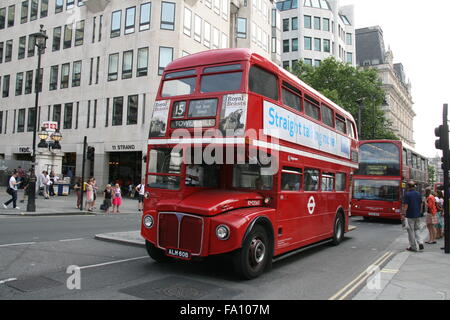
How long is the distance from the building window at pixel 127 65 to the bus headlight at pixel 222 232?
95.3 ft

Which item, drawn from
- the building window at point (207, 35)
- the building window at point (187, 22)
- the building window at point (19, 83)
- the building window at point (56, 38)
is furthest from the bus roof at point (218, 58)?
the building window at point (19, 83)

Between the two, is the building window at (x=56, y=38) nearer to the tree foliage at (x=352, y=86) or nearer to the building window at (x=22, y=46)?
the building window at (x=22, y=46)

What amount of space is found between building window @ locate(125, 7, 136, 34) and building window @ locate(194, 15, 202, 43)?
17.6 ft

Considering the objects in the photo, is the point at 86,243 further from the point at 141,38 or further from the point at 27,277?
the point at 141,38

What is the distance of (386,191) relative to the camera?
18703 mm

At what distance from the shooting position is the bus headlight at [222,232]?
20.4ft

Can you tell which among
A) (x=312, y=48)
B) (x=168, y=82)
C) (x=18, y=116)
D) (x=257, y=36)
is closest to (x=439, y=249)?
(x=168, y=82)

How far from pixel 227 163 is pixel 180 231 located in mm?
1548

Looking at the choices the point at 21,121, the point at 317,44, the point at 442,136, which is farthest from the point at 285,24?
the point at 442,136

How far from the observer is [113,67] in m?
34.1

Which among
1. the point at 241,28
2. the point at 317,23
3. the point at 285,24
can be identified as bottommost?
the point at 241,28

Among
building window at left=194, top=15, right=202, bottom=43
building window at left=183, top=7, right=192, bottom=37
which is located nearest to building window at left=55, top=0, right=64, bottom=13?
building window at left=183, top=7, right=192, bottom=37

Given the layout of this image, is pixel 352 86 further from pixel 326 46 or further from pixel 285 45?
pixel 285 45

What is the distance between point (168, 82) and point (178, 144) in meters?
1.58
